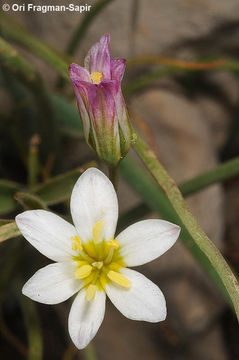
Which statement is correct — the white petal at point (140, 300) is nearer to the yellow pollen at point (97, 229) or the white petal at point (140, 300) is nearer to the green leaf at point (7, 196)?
the yellow pollen at point (97, 229)

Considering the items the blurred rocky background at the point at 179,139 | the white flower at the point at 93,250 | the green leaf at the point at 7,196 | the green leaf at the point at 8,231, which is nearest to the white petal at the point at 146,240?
the white flower at the point at 93,250

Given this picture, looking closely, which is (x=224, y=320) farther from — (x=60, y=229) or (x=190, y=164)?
(x=60, y=229)

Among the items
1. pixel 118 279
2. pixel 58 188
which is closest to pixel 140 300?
pixel 118 279

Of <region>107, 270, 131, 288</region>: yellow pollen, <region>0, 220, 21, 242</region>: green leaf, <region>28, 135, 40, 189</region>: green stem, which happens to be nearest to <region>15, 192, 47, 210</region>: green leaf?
<region>0, 220, 21, 242</region>: green leaf

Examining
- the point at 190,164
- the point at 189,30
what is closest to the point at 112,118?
the point at 190,164

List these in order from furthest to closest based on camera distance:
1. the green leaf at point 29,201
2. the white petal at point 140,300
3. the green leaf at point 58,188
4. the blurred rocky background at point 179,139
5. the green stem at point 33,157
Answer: the blurred rocky background at point 179,139 < the green stem at point 33,157 < the green leaf at point 58,188 < the green leaf at point 29,201 < the white petal at point 140,300
